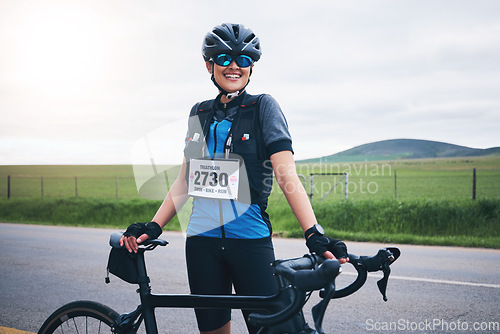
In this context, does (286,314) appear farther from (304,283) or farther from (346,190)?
(346,190)

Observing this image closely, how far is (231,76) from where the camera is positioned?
7.56ft

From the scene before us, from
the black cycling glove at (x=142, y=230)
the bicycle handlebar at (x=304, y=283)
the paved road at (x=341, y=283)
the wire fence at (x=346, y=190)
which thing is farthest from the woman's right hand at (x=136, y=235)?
the wire fence at (x=346, y=190)

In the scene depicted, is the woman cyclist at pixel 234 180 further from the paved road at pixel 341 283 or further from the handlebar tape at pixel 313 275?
the paved road at pixel 341 283

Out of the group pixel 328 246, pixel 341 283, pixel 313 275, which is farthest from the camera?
pixel 341 283

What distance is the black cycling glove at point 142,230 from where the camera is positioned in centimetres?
227

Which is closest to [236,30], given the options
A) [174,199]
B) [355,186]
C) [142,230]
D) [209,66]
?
[209,66]

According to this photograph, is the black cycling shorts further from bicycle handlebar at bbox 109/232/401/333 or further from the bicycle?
bicycle handlebar at bbox 109/232/401/333

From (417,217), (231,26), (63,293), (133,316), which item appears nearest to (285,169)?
(231,26)

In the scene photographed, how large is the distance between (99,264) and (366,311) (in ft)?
14.9

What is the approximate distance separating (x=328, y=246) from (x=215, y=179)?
62cm

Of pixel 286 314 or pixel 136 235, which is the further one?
pixel 136 235

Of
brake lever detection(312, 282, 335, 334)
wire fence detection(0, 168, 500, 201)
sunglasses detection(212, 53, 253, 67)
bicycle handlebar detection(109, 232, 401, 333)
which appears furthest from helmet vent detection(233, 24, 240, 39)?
wire fence detection(0, 168, 500, 201)

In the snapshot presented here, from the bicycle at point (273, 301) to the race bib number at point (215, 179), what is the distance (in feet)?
1.09

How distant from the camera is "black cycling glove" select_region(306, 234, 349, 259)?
6.07 feet
